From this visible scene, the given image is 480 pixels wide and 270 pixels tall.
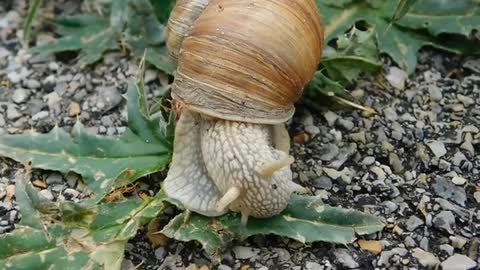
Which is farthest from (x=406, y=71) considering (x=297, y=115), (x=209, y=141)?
(x=209, y=141)

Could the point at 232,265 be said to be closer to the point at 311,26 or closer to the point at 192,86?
the point at 192,86

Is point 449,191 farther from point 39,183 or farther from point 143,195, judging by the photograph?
point 39,183

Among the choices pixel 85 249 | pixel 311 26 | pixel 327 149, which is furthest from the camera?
pixel 327 149

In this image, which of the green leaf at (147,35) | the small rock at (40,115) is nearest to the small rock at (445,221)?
the green leaf at (147,35)

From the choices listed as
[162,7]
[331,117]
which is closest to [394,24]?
[331,117]

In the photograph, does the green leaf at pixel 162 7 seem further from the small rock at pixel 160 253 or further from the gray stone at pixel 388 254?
the gray stone at pixel 388 254

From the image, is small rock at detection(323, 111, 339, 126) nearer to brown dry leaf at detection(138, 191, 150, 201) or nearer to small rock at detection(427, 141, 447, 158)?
small rock at detection(427, 141, 447, 158)

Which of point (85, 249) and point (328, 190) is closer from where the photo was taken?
point (85, 249)

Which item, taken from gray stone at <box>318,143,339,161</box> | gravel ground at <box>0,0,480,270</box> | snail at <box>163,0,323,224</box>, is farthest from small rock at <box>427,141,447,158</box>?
snail at <box>163,0,323,224</box>

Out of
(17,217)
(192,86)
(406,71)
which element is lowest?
(17,217)
